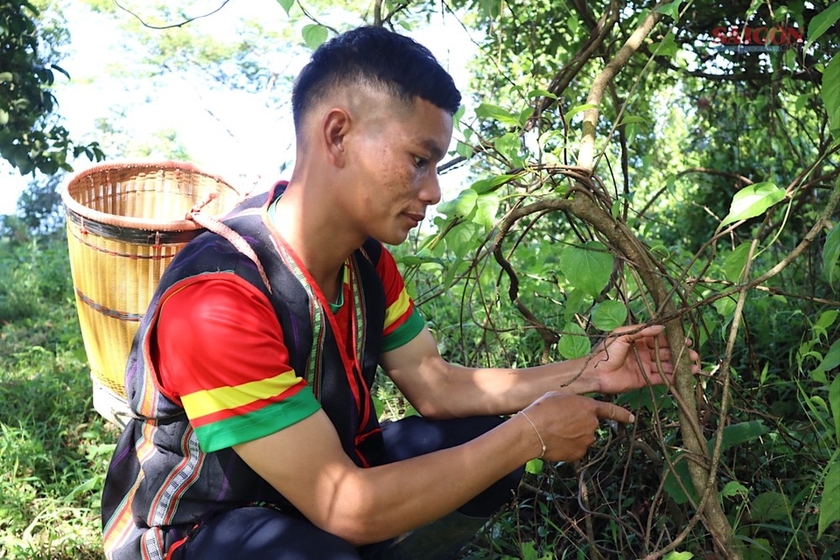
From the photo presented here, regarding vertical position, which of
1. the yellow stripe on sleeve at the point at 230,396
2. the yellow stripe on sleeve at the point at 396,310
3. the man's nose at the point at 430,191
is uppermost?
the man's nose at the point at 430,191

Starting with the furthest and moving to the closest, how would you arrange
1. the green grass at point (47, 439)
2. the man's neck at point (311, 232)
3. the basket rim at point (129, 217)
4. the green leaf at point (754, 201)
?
1. the green grass at point (47, 439)
2. the basket rim at point (129, 217)
3. the man's neck at point (311, 232)
4. the green leaf at point (754, 201)

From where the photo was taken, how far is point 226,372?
159 centimetres

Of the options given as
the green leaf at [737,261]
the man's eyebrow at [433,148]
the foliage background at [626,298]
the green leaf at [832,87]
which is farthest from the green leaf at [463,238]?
the green leaf at [832,87]

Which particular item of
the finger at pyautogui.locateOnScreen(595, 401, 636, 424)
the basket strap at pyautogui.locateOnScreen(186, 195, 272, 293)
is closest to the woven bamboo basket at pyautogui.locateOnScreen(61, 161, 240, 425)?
the basket strap at pyautogui.locateOnScreen(186, 195, 272, 293)

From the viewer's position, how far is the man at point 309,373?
1.61 meters

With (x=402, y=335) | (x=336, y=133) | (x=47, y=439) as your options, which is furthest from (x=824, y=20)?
(x=47, y=439)

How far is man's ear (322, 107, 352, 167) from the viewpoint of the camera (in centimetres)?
174

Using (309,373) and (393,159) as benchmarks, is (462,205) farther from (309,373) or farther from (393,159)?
(309,373)

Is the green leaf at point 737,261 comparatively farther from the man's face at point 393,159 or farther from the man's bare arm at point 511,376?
the man's face at point 393,159

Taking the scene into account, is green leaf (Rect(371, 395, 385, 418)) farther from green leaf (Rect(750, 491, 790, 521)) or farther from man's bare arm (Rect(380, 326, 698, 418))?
green leaf (Rect(750, 491, 790, 521))

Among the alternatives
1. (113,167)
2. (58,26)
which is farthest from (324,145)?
(58,26)

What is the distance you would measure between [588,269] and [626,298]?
0.98ft

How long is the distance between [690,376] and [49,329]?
3.49 meters

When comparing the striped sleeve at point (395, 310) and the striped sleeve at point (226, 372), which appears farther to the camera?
the striped sleeve at point (395, 310)
